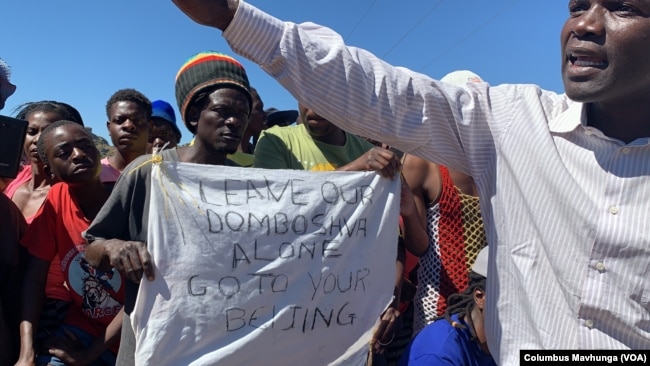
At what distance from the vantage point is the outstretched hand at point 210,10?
1.44m

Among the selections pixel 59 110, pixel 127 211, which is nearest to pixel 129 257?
pixel 127 211

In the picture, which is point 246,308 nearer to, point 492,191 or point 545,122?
point 492,191

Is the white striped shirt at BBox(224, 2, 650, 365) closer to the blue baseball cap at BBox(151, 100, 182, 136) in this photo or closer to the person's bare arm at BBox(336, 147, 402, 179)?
the person's bare arm at BBox(336, 147, 402, 179)

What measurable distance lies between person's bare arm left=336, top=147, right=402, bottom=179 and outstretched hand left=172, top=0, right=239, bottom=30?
3.97ft

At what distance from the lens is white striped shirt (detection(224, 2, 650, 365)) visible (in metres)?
1.54

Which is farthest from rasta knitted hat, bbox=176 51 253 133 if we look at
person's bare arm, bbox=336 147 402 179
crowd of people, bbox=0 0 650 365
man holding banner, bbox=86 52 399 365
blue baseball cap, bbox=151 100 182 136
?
blue baseball cap, bbox=151 100 182 136

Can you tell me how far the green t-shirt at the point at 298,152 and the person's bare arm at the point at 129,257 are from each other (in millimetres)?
1095

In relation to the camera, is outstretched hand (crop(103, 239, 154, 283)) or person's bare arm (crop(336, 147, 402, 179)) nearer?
outstretched hand (crop(103, 239, 154, 283))

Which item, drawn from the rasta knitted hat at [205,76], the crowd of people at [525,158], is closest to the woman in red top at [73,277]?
the crowd of people at [525,158]

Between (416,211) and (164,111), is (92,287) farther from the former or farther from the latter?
(164,111)

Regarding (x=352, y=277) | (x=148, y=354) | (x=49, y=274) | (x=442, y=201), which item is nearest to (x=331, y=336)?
(x=352, y=277)

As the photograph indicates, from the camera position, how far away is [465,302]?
2.75 meters

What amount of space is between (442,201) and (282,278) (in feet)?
3.44

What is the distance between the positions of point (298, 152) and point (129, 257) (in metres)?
1.39
